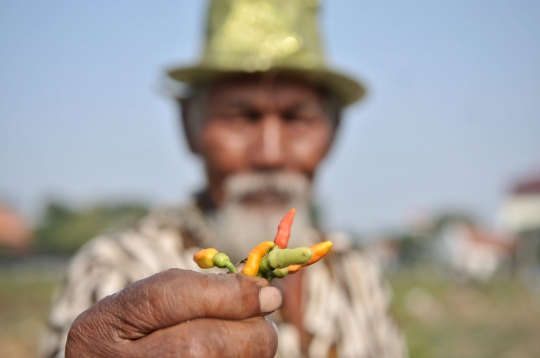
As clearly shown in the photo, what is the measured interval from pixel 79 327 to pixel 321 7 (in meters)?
2.46

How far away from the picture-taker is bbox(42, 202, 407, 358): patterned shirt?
192 centimetres

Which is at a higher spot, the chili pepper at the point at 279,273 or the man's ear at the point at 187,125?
the man's ear at the point at 187,125

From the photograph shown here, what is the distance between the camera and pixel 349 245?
3.12 meters

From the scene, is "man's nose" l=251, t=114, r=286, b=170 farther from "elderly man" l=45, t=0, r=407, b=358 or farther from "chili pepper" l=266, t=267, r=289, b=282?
"chili pepper" l=266, t=267, r=289, b=282

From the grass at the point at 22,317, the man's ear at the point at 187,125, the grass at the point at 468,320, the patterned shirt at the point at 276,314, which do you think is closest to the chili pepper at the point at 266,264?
the patterned shirt at the point at 276,314

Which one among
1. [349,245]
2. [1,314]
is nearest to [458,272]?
[1,314]

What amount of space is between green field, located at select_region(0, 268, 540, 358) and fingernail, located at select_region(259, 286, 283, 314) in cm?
596

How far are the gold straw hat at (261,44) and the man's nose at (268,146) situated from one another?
0.88 feet

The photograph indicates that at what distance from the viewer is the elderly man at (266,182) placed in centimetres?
234

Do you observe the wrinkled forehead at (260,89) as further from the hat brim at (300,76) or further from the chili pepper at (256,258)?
the chili pepper at (256,258)

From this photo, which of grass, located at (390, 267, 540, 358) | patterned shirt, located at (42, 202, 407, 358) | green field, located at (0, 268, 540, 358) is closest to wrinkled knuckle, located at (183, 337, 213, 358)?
patterned shirt, located at (42, 202, 407, 358)

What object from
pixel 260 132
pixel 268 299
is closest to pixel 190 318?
pixel 268 299

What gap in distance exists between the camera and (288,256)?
3.25 ft

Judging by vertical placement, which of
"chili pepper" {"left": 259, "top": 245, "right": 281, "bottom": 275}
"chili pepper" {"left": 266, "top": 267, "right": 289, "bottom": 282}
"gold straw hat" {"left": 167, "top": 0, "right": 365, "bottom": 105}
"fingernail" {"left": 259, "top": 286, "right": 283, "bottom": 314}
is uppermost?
"gold straw hat" {"left": 167, "top": 0, "right": 365, "bottom": 105}
